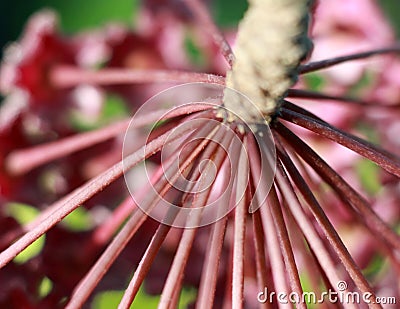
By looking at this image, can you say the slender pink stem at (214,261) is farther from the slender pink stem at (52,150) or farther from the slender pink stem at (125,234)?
the slender pink stem at (52,150)

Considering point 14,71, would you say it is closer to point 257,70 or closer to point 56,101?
point 56,101

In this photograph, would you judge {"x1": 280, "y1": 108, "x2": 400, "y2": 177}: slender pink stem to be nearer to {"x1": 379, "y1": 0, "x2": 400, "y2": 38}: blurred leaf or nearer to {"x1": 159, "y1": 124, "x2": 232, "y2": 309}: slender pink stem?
{"x1": 159, "y1": 124, "x2": 232, "y2": 309}: slender pink stem

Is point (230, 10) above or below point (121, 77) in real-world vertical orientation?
above

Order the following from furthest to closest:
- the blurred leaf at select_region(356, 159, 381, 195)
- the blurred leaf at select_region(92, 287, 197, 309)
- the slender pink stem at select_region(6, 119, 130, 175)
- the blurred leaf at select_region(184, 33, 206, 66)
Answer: the blurred leaf at select_region(184, 33, 206, 66), the blurred leaf at select_region(356, 159, 381, 195), the blurred leaf at select_region(92, 287, 197, 309), the slender pink stem at select_region(6, 119, 130, 175)

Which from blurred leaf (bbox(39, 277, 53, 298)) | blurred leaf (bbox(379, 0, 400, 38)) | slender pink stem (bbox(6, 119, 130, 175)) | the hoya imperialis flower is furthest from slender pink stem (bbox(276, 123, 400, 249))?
blurred leaf (bbox(379, 0, 400, 38))

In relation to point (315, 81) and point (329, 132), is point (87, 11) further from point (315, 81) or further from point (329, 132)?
point (329, 132)

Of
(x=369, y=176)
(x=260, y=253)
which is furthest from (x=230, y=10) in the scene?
(x=260, y=253)

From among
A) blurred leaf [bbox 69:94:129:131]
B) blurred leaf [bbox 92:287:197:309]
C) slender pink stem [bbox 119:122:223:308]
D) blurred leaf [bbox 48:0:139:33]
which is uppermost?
blurred leaf [bbox 48:0:139:33]

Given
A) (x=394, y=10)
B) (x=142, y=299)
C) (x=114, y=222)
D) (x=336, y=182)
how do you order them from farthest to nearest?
(x=394, y=10)
(x=142, y=299)
(x=114, y=222)
(x=336, y=182)

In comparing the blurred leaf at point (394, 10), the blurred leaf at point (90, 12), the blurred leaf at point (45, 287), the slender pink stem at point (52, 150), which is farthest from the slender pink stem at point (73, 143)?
the blurred leaf at point (394, 10)
